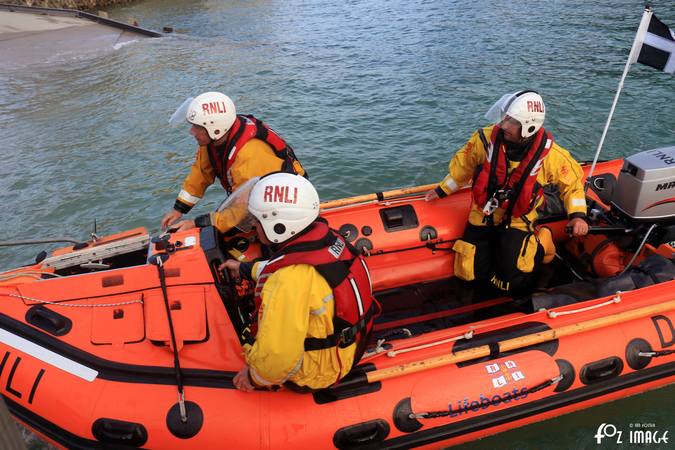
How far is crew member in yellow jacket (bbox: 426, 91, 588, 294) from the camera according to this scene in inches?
116

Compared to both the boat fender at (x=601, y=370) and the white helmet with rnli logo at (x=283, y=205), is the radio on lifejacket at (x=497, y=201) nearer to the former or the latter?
the boat fender at (x=601, y=370)

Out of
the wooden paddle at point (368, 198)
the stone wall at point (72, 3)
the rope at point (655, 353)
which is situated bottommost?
the rope at point (655, 353)

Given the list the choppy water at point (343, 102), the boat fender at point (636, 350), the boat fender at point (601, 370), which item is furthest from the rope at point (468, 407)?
the choppy water at point (343, 102)

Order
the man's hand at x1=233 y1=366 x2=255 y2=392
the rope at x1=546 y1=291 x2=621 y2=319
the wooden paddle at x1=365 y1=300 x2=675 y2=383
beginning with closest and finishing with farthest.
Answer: the man's hand at x1=233 y1=366 x2=255 y2=392, the wooden paddle at x1=365 y1=300 x2=675 y2=383, the rope at x1=546 y1=291 x2=621 y2=319

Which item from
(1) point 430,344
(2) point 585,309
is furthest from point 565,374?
(1) point 430,344

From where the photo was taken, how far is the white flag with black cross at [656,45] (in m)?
3.37

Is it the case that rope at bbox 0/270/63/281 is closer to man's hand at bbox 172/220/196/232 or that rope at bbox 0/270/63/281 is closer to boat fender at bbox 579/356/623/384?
man's hand at bbox 172/220/196/232

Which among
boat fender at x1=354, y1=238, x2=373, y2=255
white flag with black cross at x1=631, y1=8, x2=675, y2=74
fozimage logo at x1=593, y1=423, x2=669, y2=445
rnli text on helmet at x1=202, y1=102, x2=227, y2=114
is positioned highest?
white flag with black cross at x1=631, y1=8, x2=675, y2=74

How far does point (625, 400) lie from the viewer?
3211 millimetres

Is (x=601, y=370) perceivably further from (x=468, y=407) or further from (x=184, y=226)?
(x=184, y=226)

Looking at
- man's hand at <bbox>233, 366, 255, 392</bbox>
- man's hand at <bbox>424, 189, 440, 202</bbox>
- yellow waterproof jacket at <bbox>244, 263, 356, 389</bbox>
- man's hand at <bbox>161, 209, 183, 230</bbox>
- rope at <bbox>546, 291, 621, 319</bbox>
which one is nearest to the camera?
yellow waterproof jacket at <bbox>244, 263, 356, 389</bbox>

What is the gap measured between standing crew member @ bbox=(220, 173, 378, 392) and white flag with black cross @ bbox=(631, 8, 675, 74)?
111 inches

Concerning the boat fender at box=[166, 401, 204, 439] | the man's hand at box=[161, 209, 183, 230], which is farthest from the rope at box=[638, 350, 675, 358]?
the man's hand at box=[161, 209, 183, 230]

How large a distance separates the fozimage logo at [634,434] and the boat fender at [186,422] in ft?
7.88
